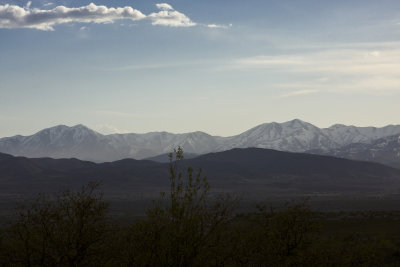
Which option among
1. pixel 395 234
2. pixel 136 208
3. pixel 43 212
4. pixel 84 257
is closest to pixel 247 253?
pixel 84 257

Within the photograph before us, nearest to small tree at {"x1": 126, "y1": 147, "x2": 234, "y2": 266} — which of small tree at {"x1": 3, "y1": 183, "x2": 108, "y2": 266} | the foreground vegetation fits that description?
the foreground vegetation

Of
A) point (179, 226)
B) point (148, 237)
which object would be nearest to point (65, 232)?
point (148, 237)

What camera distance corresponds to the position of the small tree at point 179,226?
19.1 meters

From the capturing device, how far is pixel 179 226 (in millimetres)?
19375

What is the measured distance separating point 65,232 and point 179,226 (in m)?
6.23

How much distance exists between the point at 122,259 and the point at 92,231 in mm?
2112

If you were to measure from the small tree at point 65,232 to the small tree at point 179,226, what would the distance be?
2276 millimetres

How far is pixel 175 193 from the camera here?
19.1 m

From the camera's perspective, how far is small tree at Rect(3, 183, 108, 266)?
21531 millimetres

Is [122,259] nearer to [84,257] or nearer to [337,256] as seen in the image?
[84,257]

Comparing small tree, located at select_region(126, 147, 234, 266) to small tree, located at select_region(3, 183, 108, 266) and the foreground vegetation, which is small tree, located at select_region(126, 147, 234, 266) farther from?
small tree, located at select_region(3, 183, 108, 266)

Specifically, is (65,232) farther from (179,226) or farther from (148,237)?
(179,226)

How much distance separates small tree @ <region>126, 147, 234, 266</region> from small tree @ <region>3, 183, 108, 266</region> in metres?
2.28

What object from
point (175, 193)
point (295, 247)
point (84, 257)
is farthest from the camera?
point (295, 247)
